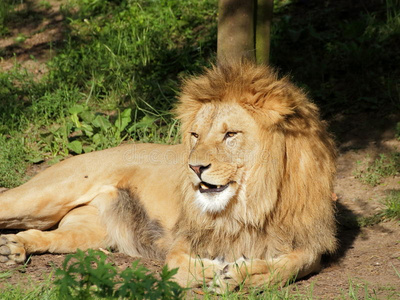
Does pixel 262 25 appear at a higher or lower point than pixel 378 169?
higher

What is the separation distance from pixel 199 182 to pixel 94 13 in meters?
5.50

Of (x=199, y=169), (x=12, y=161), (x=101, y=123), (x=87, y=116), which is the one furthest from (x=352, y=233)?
(x=12, y=161)

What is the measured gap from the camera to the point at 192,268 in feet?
12.0

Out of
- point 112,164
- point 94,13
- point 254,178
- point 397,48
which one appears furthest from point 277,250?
point 94,13

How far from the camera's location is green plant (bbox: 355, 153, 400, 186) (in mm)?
5457

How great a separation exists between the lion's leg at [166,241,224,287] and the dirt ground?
0.32 metres

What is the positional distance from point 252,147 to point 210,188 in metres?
0.33

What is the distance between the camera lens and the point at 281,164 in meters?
3.59

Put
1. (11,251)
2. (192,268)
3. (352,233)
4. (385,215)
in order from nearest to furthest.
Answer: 1. (192,268)
2. (11,251)
3. (352,233)
4. (385,215)

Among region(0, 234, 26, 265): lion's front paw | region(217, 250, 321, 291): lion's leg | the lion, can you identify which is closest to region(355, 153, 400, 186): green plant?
the lion

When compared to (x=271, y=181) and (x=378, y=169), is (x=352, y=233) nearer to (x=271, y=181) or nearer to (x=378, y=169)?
(x=378, y=169)

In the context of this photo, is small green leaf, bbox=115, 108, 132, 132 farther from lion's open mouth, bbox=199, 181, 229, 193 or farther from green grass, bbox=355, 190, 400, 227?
lion's open mouth, bbox=199, 181, 229, 193

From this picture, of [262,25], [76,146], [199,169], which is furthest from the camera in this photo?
[76,146]

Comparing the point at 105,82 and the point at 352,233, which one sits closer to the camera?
the point at 352,233
